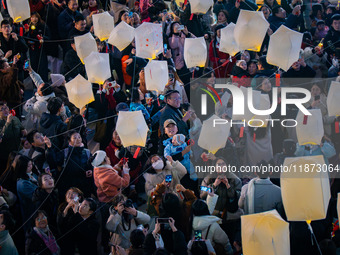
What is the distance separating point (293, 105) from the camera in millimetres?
9438

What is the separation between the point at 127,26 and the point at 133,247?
416 centimetres

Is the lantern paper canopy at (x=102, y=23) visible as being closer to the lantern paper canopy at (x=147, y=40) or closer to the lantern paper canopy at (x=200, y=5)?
the lantern paper canopy at (x=147, y=40)

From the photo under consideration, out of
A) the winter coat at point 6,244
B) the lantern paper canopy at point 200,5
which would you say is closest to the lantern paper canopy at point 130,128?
the winter coat at point 6,244

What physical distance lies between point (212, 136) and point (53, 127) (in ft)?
6.68

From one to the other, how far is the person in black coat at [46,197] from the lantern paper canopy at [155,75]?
225cm

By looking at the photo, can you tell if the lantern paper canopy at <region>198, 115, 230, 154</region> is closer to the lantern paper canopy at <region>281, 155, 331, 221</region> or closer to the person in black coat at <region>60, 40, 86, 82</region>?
the lantern paper canopy at <region>281, 155, 331, 221</region>

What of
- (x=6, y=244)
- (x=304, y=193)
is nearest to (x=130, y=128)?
(x=6, y=244)

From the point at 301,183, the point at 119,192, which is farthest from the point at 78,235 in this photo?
the point at 301,183

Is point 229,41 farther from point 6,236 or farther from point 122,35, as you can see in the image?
point 6,236

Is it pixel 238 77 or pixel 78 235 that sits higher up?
pixel 238 77

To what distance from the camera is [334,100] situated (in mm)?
8914

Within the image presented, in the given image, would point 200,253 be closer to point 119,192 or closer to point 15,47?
point 119,192

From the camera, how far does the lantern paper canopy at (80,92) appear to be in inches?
365

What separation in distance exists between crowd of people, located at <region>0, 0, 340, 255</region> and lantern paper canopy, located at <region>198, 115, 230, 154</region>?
0.17 metres
